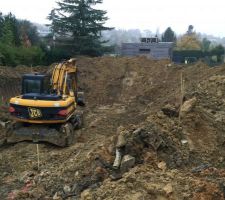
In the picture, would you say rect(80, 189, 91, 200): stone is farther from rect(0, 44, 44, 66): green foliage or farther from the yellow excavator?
rect(0, 44, 44, 66): green foliage

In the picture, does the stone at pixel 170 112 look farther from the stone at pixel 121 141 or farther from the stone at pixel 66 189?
the stone at pixel 66 189

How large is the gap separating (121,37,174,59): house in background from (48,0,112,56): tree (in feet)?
19.8

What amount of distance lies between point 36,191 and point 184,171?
9.53 feet

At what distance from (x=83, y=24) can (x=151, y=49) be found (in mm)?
8043

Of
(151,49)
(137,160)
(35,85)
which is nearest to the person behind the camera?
(137,160)

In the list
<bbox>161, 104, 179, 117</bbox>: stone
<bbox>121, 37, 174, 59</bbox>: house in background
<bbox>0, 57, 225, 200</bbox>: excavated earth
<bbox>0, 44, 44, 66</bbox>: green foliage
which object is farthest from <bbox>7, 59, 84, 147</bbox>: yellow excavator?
<bbox>121, 37, 174, 59</bbox>: house in background

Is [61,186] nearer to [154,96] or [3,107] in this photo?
[3,107]

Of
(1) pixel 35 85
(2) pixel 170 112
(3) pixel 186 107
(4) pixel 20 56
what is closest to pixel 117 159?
(3) pixel 186 107

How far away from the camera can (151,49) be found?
3966cm

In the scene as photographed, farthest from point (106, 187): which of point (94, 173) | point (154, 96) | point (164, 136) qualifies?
point (154, 96)

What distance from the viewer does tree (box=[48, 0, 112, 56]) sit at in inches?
1321

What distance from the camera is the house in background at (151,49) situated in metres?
38.5

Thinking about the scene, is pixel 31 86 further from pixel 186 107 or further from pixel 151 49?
pixel 151 49

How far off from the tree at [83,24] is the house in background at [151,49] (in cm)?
602
